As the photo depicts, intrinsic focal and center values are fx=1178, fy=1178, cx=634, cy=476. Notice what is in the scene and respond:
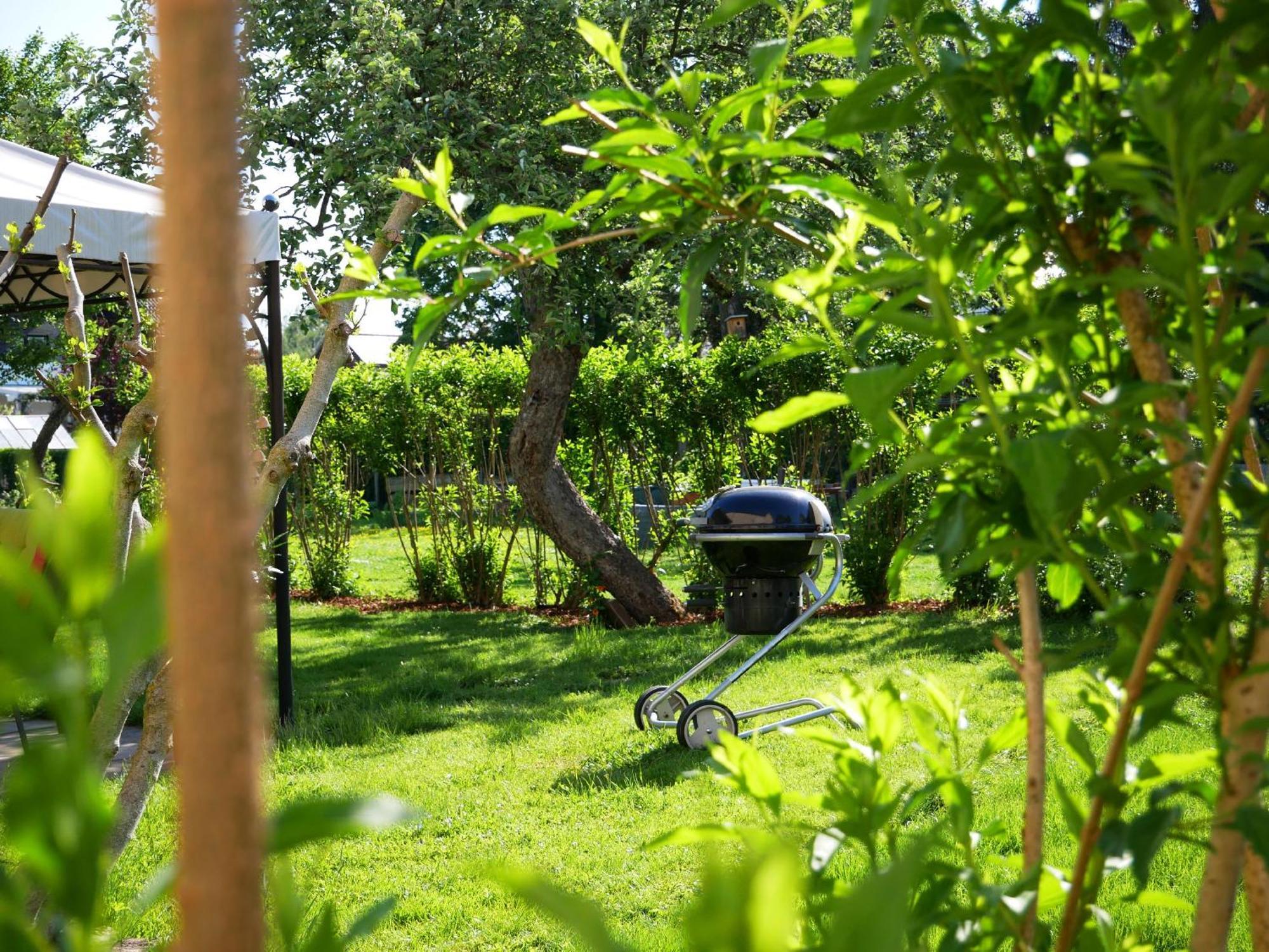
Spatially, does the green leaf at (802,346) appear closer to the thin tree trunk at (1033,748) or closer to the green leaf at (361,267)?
the thin tree trunk at (1033,748)

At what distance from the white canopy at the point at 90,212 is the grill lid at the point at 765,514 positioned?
2.15 m

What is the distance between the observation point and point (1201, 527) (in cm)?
80

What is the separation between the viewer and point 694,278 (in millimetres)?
932

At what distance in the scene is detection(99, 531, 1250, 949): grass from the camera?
3428 millimetres

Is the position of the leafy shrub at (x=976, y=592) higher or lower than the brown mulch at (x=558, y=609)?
higher

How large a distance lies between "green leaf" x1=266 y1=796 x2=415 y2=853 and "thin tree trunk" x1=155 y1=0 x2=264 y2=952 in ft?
0.32

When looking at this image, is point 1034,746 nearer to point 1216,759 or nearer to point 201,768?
point 1216,759

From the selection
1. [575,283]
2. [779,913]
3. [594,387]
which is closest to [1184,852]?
[779,913]

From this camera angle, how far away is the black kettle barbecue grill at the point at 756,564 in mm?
5000

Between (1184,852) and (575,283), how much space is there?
5.48 m

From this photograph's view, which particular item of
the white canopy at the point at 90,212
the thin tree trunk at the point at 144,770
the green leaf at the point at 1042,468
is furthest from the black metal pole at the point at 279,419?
the green leaf at the point at 1042,468

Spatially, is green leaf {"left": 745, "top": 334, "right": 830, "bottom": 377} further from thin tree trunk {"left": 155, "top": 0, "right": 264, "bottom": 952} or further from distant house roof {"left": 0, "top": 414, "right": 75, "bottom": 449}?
distant house roof {"left": 0, "top": 414, "right": 75, "bottom": 449}

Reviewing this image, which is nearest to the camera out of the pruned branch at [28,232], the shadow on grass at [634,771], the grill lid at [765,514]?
the pruned branch at [28,232]

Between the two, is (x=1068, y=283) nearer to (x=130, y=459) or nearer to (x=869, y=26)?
(x=869, y=26)
